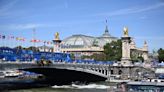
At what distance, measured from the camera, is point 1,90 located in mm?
47875

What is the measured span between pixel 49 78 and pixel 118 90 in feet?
128

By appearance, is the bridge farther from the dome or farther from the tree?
the dome

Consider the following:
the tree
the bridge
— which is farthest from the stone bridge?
the tree

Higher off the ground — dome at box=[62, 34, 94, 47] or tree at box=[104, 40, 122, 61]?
dome at box=[62, 34, 94, 47]

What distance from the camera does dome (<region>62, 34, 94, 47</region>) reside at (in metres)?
129

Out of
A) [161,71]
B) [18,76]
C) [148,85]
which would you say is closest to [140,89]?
[148,85]

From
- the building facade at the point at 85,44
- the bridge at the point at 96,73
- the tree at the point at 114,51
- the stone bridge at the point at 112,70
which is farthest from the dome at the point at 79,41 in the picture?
the bridge at the point at 96,73

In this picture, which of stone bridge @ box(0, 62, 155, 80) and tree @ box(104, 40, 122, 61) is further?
tree @ box(104, 40, 122, 61)

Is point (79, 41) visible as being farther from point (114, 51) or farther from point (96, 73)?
point (96, 73)

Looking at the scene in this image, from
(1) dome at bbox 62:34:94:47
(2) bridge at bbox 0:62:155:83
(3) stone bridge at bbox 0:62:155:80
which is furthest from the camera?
(1) dome at bbox 62:34:94:47

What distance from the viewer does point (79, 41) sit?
130625 mm

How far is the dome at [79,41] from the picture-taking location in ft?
424

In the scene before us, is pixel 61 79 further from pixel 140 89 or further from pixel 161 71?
pixel 140 89

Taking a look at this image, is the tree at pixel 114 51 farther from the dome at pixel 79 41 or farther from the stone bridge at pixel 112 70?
the dome at pixel 79 41
